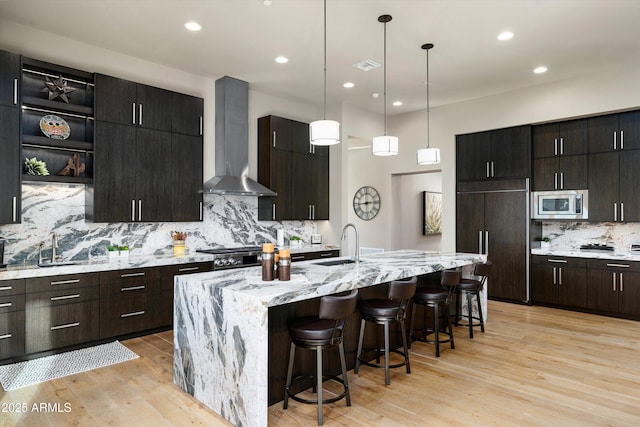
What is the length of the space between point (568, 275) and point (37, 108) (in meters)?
6.97

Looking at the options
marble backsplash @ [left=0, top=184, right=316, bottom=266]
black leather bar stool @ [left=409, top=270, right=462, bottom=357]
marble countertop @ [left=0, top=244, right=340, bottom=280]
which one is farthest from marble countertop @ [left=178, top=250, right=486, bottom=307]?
marble backsplash @ [left=0, top=184, right=316, bottom=266]

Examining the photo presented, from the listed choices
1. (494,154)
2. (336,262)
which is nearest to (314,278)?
(336,262)

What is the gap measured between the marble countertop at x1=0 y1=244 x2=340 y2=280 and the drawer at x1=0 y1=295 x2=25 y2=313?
0.18 meters

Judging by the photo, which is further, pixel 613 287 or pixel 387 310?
pixel 613 287

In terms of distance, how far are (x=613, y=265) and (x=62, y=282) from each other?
6608 millimetres

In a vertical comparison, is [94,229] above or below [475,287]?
above

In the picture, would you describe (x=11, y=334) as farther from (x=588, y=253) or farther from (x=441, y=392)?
(x=588, y=253)

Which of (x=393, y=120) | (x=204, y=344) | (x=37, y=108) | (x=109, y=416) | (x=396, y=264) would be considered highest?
(x=393, y=120)

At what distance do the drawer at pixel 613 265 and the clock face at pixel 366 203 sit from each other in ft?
12.5

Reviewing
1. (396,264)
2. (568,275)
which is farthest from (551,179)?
(396,264)

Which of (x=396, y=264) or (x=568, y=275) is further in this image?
(x=568, y=275)

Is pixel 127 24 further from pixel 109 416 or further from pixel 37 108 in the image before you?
pixel 109 416

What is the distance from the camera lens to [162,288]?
461 cm

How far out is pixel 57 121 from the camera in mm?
4289
